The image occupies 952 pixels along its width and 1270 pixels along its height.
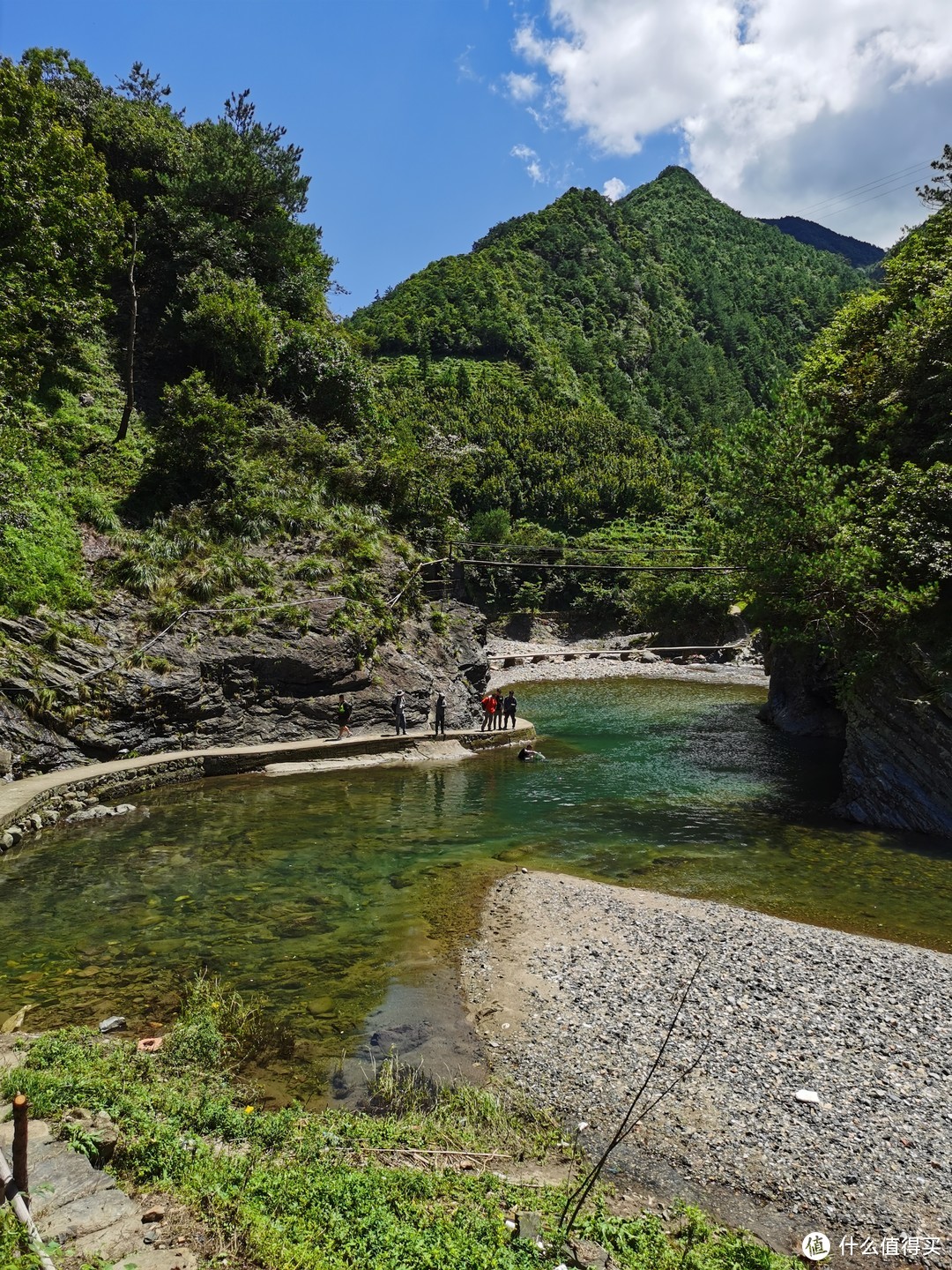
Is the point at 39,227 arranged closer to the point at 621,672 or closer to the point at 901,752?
the point at 901,752

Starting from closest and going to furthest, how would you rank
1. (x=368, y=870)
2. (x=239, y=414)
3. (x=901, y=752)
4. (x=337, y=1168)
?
1. (x=337, y=1168)
2. (x=368, y=870)
3. (x=901, y=752)
4. (x=239, y=414)

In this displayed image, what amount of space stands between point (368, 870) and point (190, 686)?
34.5ft

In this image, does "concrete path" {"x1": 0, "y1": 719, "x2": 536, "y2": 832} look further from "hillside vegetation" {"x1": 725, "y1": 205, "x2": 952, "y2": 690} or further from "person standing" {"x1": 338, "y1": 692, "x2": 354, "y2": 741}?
"hillside vegetation" {"x1": 725, "y1": 205, "x2": 952, "y2": 690}

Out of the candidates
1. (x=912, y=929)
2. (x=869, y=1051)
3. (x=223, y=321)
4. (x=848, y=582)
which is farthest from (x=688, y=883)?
(x=223, y=321)

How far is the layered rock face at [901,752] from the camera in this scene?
1662 cm

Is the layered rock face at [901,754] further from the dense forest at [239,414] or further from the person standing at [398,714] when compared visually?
the person standing at [398,714]

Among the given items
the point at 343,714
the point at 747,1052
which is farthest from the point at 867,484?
the point at 343,714

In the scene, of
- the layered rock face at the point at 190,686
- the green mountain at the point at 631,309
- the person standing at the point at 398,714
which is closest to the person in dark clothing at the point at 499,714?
the layered rock face at the point at 190,686

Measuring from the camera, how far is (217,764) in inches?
844

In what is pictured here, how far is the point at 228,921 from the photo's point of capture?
11969 millimetres

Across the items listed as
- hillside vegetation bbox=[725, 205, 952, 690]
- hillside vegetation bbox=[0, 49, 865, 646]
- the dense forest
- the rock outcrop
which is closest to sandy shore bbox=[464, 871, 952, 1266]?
hillside vegetation bbox=[725, 205, 952, 690]

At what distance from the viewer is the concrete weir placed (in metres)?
16.3

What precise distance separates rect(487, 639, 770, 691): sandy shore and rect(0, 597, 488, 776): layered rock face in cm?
1963

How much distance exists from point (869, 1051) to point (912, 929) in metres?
4.74
